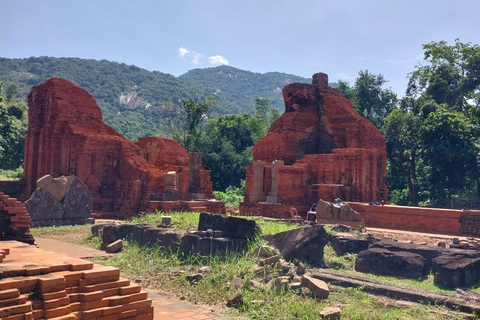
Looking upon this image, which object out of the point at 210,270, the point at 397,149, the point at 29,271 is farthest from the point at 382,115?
the point at 29,271

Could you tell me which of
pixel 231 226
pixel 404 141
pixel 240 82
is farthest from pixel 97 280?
pixel 240 82

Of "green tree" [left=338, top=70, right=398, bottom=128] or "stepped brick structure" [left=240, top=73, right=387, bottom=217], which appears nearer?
"stepped brick structure" [left=240, top=73, right=387, bottom=217]

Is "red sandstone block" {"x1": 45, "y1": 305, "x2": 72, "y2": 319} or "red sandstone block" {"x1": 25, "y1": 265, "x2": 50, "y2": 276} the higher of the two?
"red sandstone block" {"x1": 25, "y1": 265, "x2": 50, "y2": 276}

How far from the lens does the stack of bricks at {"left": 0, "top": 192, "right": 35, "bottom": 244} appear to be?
7785 millimetres

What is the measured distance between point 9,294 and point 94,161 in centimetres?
1631

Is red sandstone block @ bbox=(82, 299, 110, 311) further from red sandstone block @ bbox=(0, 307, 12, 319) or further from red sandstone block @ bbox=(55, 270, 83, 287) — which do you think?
red sandstone block @ bbox=(0, 307, 12, 319)

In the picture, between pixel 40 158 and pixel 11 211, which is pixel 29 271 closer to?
pixel 11 211

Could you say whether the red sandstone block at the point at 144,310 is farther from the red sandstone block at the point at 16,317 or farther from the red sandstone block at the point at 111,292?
the red sandstone block at the point at 16,317

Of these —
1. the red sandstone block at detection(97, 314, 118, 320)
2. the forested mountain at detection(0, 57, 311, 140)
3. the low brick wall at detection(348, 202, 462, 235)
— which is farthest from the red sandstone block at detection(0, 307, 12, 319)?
the forested mountain at detection(0, 57, 311, 140)

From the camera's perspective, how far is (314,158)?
19641 millimetres

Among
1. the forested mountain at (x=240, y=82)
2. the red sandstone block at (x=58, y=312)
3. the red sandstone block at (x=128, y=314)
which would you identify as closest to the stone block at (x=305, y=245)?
Result: the red sandstone block at (x=128, y=314)

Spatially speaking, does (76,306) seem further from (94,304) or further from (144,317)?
(144,317)

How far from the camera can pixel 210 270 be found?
7.42m

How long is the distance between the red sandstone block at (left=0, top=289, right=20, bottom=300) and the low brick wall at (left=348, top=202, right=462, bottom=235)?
13146 millimetres
